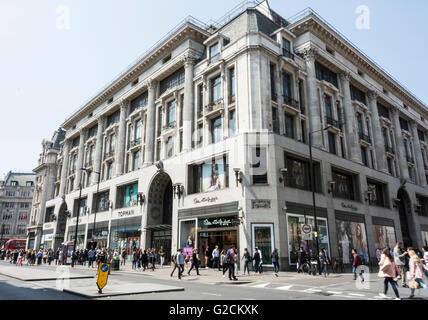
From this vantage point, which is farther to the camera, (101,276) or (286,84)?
(286,84)

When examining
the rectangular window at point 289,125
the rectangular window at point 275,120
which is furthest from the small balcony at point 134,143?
the rectangular window at point 289,125

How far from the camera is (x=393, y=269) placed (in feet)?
34.8

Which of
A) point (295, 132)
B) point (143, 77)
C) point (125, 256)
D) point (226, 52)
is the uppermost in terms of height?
point (143, 77)

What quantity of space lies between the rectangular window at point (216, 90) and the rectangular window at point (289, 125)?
23.1ft

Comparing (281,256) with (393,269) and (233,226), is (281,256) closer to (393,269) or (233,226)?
(233,226)

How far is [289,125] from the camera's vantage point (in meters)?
30.7

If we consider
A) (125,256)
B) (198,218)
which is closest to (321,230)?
(198,218)

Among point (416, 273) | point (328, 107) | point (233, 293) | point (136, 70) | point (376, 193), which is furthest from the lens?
point (136, 70)

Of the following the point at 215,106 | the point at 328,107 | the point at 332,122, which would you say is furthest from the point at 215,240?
the point at 328,107

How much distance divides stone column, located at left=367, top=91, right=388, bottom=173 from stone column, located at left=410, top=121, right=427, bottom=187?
1173cm

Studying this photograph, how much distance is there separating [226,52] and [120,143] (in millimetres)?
20754

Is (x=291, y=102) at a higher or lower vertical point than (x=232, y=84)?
lower

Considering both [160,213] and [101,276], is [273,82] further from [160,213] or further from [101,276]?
[101,276]

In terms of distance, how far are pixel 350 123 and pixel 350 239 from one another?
44.6 feet
